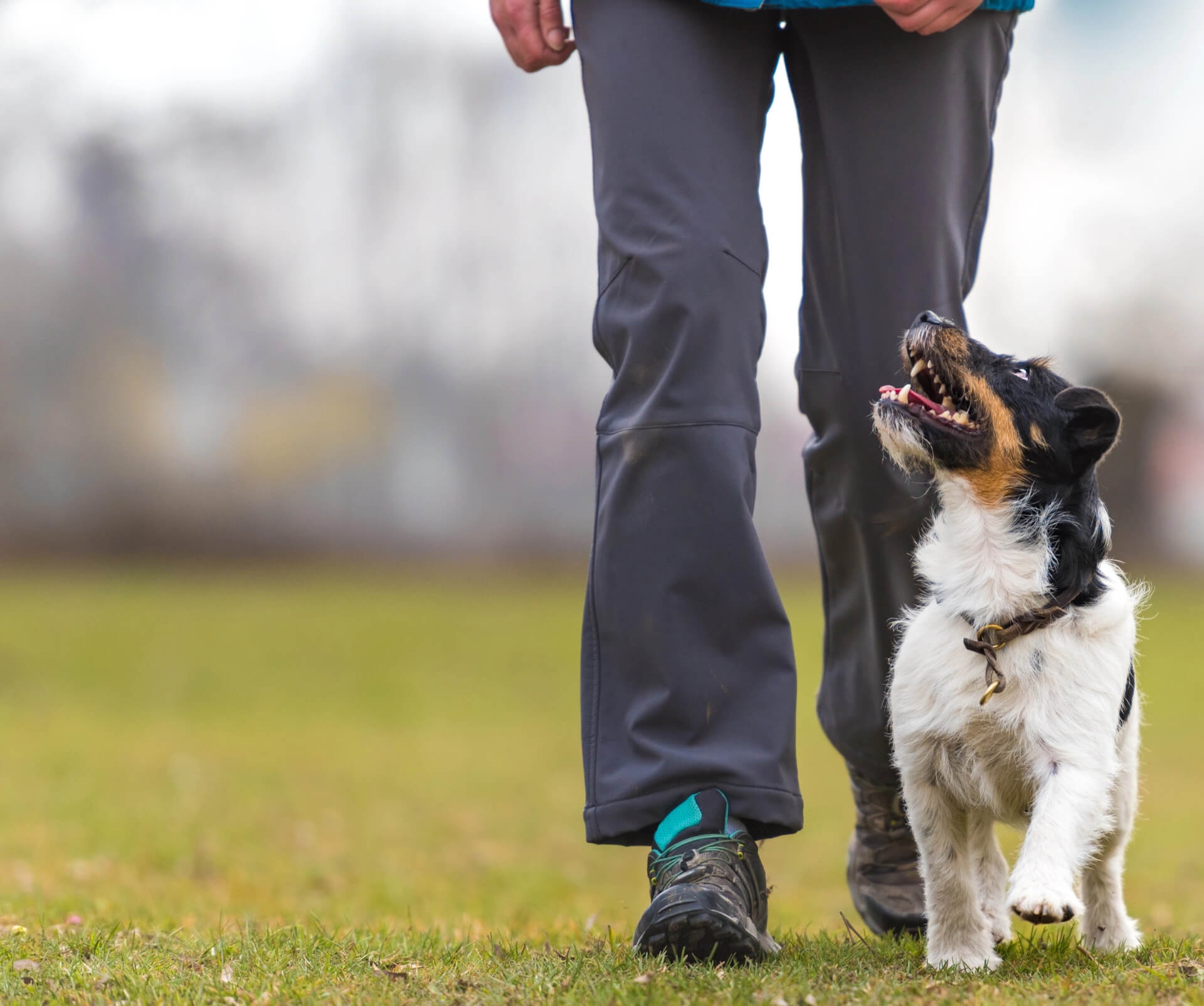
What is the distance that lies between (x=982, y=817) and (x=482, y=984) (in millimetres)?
1333

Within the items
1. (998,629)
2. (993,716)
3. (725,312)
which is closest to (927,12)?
(725,312)

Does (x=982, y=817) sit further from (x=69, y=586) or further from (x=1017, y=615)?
(x=69, y=586)

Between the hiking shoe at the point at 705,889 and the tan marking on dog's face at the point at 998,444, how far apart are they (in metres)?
1.01

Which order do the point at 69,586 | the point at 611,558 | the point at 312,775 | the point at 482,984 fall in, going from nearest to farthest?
the point at 482,984, the point at 611,558, the point at 312,775, the point at 69,586

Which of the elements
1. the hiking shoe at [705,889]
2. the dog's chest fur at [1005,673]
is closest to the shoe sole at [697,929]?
the hiking shoe at [705,889]

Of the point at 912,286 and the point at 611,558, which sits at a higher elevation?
the point at 912,286

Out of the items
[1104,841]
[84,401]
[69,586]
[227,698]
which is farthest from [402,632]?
[1104,841]

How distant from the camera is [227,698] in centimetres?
1457

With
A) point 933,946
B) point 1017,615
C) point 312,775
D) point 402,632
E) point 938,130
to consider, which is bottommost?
point 402,632

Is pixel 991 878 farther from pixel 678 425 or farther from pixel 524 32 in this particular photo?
pixel 524 32

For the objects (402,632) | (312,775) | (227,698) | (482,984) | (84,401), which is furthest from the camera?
(84,401)

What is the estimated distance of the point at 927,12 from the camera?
116 inches

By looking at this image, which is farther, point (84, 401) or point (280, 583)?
point (84, 401)

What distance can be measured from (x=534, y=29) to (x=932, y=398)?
4.40 feet
